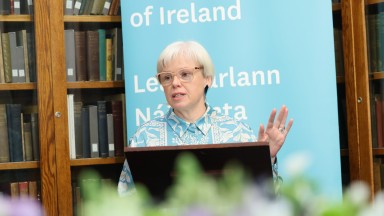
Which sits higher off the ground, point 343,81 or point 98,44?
point 98,44

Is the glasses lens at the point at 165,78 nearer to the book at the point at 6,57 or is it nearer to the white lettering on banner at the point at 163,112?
the white lettering on banner at the point at 163,112

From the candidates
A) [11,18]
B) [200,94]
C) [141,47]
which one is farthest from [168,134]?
[11,18]

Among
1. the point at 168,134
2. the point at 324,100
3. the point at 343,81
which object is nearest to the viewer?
the point at 168,134

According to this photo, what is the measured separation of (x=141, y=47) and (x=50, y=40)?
49 cm

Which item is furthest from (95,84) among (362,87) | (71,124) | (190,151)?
(190,151)

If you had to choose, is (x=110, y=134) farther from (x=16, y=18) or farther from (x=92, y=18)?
(x=16, y=18)

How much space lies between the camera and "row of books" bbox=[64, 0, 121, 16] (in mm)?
3961

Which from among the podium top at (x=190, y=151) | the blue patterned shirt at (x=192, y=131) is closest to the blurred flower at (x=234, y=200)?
the podium top at (x=190, y=151)

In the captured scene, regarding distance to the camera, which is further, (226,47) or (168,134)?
(226,47)

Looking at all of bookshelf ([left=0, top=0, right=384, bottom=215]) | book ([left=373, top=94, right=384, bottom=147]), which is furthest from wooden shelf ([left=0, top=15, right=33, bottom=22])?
book ([left=373, top=94, right=384, bottom=147])

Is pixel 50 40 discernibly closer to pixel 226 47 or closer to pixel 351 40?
pixel 226 47

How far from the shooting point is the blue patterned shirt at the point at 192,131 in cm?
265

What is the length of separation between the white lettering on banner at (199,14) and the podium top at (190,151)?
7.73ft

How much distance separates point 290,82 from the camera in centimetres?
383
